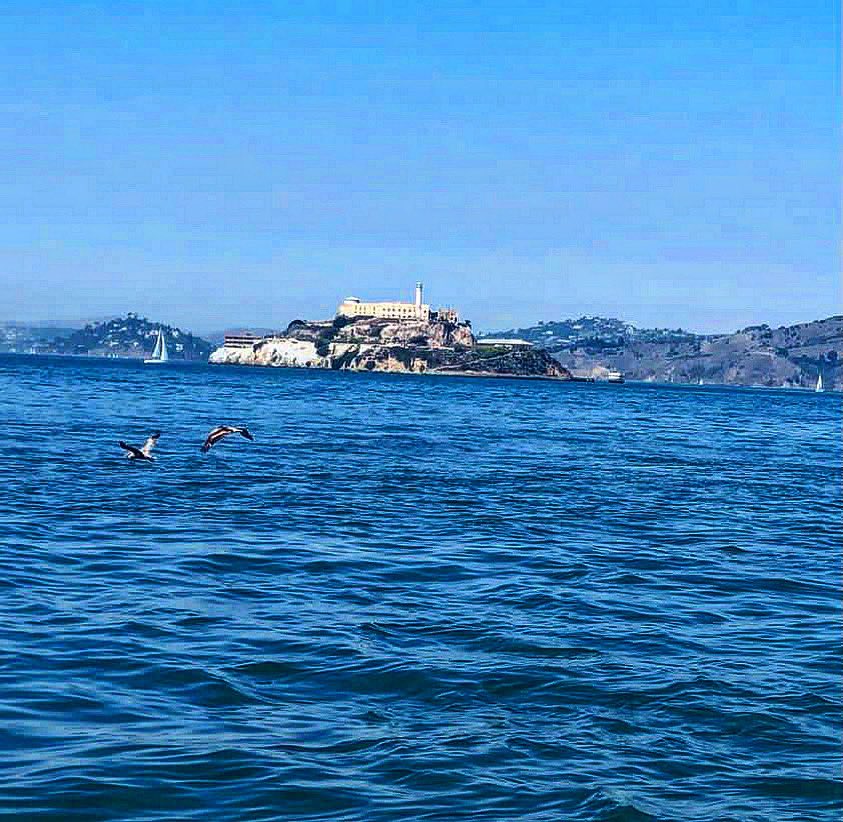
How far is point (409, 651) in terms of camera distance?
14.9 m

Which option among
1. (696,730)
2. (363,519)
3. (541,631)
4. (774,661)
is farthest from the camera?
(363,519)

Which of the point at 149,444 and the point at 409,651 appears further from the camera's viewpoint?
the point at 149,444

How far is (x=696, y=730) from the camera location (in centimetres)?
1240

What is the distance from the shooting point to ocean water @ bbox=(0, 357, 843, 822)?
414 inches

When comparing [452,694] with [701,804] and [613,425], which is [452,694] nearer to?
[701,804]

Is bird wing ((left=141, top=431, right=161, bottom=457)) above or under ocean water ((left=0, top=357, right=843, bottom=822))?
above

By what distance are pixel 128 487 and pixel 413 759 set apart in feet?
70.1

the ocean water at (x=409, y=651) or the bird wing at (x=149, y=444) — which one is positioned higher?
the bird wing at (x=149, y=444)

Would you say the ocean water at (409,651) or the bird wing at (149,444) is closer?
the ocean water at (409,651)

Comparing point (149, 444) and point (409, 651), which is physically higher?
point (149, 444)

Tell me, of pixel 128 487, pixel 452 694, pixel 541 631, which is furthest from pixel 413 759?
pixel 128 487

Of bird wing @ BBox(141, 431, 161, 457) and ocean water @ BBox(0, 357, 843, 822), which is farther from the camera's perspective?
bird wing @ BBox(141, 431, 161, 457)

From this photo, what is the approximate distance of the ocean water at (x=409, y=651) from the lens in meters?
10.5

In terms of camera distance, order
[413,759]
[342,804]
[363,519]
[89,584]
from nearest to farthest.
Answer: [342,804] < [413,759] < [89,584] < [363,519]
